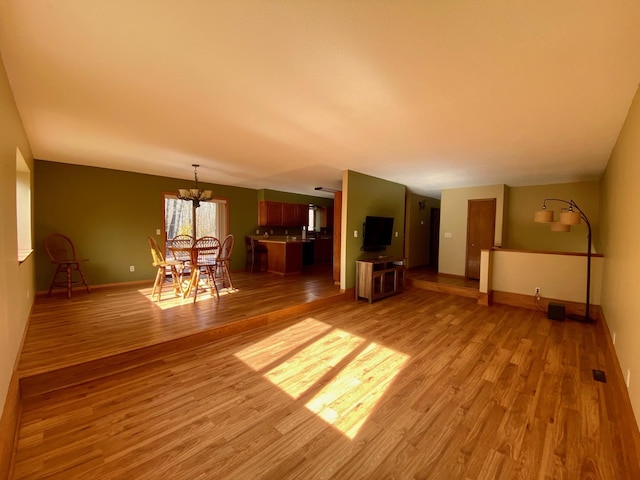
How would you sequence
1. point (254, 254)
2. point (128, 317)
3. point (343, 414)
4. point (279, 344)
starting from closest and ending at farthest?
point (343, 414) < point (279, 344) < point (128, 317) < point (254, 254)

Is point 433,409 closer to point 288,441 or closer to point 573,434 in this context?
point 573,434

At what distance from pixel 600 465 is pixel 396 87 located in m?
2.74

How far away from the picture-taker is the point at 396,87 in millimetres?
2023

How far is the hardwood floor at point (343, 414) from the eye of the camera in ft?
5.12

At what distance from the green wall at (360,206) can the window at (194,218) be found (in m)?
3.21

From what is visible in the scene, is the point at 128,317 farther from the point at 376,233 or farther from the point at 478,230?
the point at 478,230

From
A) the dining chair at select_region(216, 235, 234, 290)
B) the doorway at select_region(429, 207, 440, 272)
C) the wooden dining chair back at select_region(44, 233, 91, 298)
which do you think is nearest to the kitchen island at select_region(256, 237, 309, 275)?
the dining chair at select_region(216, 235, 234, 290)

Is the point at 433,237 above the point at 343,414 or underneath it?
above

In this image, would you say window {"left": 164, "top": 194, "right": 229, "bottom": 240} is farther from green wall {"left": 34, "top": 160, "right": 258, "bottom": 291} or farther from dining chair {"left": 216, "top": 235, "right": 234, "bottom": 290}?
dining chair {"left": 216, "top": 235, "right": 234, "bottom": 290}

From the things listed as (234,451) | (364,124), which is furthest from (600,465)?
(364,124)

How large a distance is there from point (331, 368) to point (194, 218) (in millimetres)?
5054

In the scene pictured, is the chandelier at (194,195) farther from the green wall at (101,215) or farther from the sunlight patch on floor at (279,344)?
the sunlight patch on floor at (279,344)

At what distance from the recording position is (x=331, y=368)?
8.69ft

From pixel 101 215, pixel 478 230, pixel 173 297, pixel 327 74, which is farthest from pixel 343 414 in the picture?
pixel 478 230
